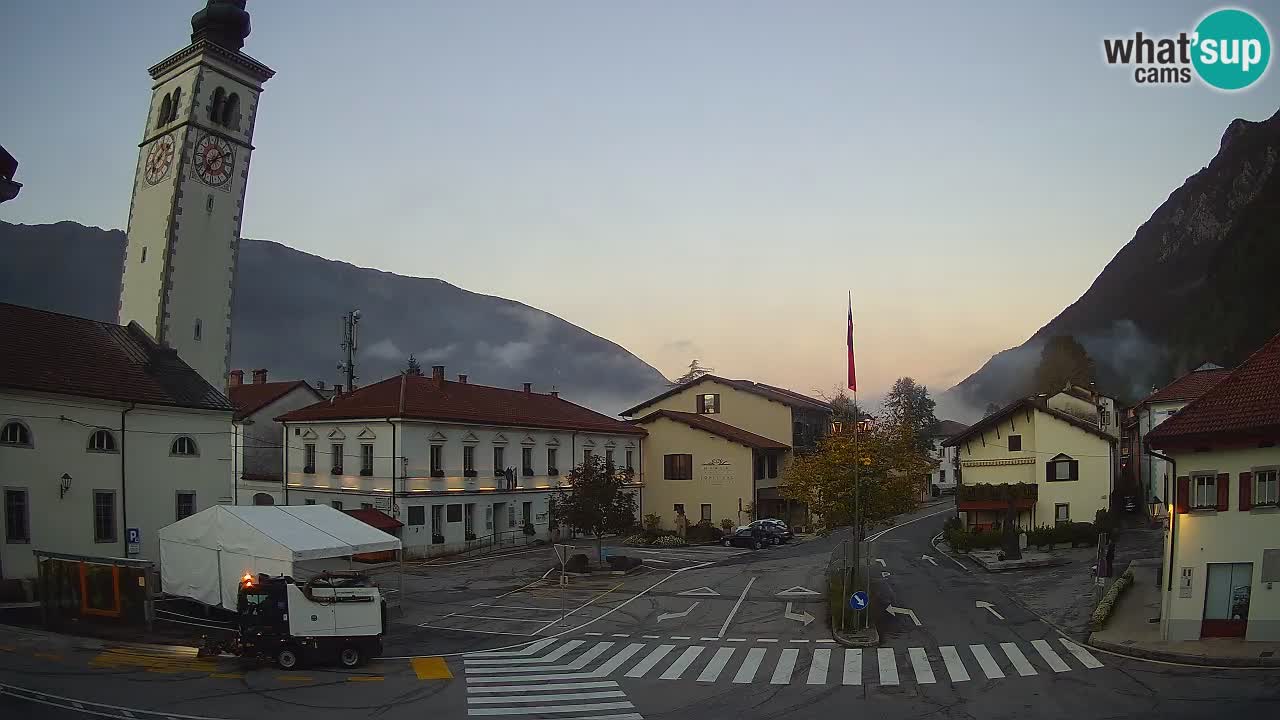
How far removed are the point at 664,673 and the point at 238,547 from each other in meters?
13.1

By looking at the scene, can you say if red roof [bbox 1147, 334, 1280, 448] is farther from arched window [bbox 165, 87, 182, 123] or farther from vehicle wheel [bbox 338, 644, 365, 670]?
arched window [bbox 165, 87, 182, 123]

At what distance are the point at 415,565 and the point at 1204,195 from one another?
153 metres

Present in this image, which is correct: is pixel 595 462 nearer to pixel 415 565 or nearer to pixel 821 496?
pixel 415 565

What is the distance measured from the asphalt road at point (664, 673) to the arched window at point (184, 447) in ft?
43.3

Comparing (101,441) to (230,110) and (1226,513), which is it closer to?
(230,110)

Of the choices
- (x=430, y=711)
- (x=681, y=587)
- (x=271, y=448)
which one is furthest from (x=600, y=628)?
(x=271, y=448)

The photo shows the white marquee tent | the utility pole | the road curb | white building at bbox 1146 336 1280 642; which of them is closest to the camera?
the road curb

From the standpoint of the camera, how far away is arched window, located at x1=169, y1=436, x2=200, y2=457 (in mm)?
37688

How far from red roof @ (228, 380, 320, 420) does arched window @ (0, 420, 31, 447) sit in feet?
90.3

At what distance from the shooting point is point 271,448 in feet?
205

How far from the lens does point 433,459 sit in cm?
5006

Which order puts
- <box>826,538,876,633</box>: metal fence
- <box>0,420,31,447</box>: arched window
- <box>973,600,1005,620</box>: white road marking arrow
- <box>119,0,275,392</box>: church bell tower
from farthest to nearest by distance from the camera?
<box>119,0,275,392</box>: church bell tower
<box>0,420,31,447</box>: arched window
<box>973,600,1005,620</box>: white road marking arrow
<box>826,538,876,633</box>: metal fence

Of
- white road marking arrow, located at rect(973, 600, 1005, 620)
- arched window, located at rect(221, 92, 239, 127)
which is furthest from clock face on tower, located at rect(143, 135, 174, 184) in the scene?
white road marking arrow, located at rect(973, 600, 1005, 620)

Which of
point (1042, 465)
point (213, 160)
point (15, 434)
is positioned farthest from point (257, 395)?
point (1042, 465)
